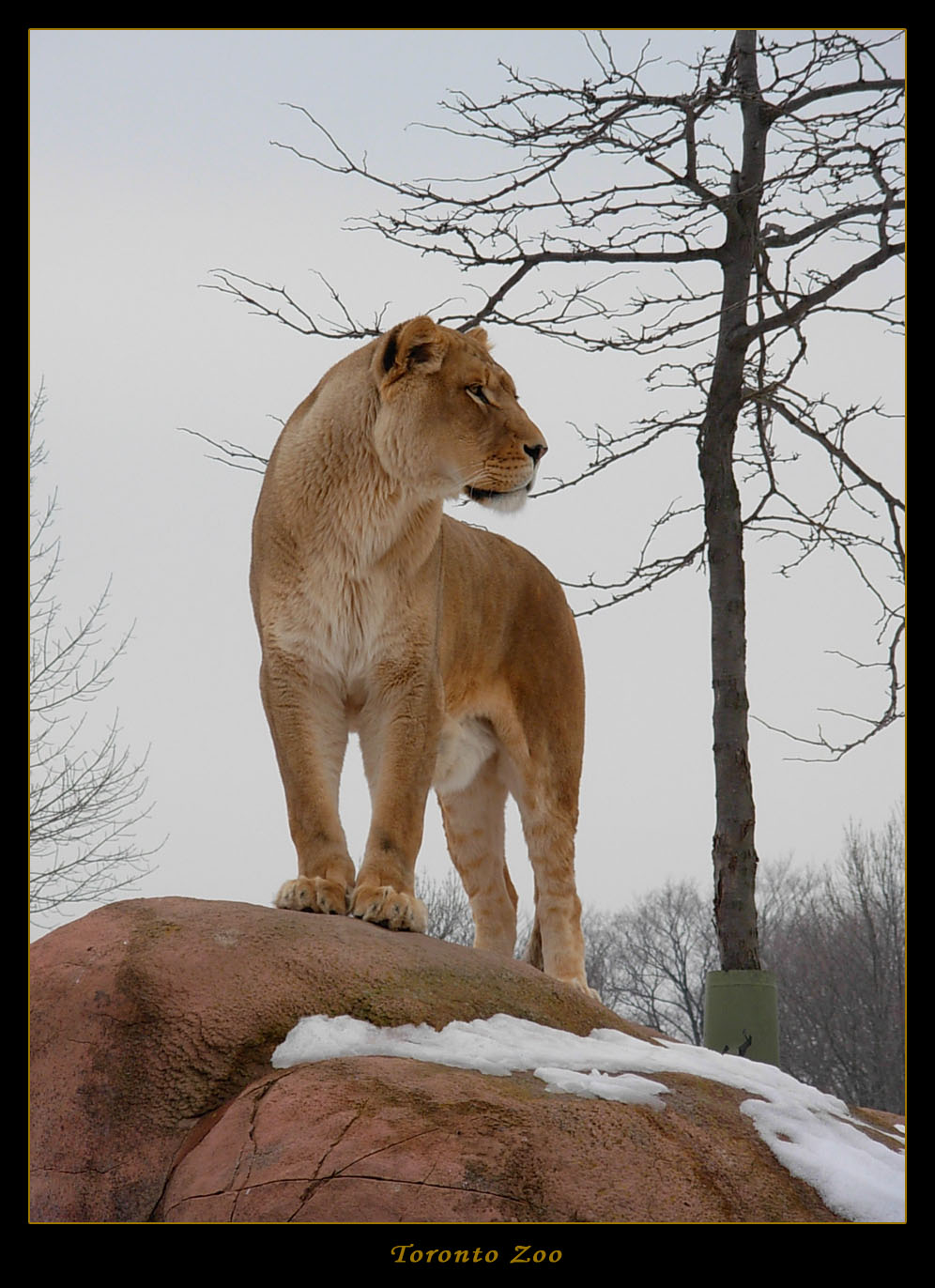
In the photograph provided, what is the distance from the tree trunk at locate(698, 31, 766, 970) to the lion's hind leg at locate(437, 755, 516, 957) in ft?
4.47

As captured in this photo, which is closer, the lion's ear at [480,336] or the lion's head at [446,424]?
the lion's head at [446,424]

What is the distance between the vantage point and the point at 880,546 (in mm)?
8805

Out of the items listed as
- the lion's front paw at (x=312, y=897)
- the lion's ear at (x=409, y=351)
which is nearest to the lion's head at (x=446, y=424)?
the lion's ear at (x=409, y=351)

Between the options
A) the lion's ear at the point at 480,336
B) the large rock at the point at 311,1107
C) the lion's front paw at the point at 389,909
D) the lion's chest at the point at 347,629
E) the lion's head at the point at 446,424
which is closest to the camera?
the large rock at the point at 311,1107

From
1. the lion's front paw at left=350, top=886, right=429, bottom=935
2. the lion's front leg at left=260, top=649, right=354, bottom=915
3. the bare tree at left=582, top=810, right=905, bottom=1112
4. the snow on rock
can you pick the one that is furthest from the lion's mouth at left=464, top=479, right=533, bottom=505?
the bare tree at left=582, top=810, right=905, bottom=1112

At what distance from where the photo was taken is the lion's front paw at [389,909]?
4.64 metres

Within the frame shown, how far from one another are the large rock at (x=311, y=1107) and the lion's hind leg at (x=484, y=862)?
93.6 inches

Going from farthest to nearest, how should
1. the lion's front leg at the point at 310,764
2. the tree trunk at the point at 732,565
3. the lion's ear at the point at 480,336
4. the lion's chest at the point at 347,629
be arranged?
the tree trunk at the point at 732,565 → the lion's ear at the point at 480,336 → the lion's chest at the point at 347,629 → the lion's front leg at the point at 310,764

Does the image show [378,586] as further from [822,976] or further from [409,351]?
[822,976]

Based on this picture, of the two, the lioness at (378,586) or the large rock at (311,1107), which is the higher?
the lioness at (378,586)

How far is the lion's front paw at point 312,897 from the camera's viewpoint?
15.3 feet

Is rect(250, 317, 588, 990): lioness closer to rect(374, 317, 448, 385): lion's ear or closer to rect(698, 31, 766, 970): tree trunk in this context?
rect(374, 317, 448, 385): lion's ear

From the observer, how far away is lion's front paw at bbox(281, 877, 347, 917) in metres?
4.67

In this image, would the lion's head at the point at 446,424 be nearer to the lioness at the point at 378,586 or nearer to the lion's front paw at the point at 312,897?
the lioness at the point at 378,586
